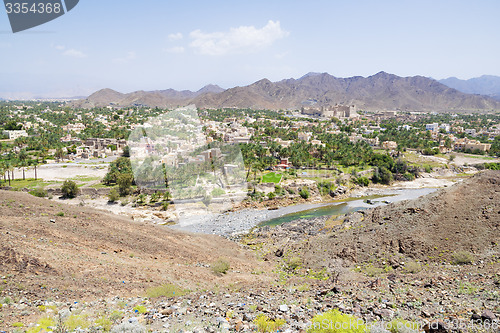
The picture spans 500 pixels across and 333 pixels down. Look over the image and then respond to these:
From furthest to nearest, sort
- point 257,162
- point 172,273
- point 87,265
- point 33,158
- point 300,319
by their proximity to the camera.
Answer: point 33,158 → point 257,162 → point 172,273 → point 87,265 → point 300,319

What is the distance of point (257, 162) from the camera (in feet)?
135

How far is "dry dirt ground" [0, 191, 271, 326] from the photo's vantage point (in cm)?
859

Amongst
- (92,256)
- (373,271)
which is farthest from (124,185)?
(373,271)

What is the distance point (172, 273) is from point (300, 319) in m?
5.71

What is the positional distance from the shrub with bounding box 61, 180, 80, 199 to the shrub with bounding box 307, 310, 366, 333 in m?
29.4

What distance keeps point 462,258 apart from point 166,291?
1095cm

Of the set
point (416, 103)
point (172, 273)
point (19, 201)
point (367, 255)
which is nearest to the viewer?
point (172, 273)

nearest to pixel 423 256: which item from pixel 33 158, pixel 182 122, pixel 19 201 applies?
pixel 19 201

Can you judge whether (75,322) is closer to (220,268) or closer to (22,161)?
(220,268)

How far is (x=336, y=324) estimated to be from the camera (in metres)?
6.28

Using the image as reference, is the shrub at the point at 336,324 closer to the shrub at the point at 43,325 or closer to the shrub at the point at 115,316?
the shrub at the point at 115,316

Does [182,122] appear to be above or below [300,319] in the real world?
above

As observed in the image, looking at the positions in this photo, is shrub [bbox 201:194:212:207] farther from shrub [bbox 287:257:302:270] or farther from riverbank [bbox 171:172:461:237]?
shrub [bbox 287:257:302:270]

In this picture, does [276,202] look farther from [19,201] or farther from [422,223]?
[19,201]
